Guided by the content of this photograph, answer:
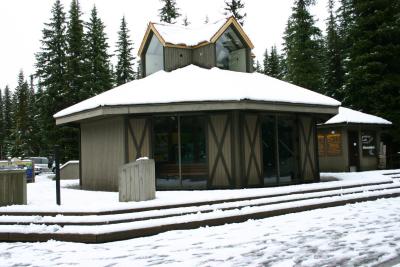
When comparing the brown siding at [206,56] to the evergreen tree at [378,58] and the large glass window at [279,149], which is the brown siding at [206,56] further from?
the evergreen tree at [378,58]

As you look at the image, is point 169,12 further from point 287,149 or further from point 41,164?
point 287,149

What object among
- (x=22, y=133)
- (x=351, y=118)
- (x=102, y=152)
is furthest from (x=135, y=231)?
(x=22, y=133)

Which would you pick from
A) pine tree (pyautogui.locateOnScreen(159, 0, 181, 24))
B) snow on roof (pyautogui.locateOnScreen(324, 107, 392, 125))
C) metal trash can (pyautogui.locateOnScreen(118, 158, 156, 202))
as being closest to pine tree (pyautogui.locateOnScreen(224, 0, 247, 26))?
pine tree (pyautogui.locateOnScreen(159, 0, 181, 24))

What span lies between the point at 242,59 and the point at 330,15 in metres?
35.0

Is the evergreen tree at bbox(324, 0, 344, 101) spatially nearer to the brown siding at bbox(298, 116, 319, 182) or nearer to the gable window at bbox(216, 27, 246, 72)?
the gable window at bbox(216, 27, 246, 72)

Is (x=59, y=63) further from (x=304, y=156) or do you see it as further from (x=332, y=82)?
(x=304, y=156)

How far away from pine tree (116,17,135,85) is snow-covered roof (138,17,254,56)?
2603 cm

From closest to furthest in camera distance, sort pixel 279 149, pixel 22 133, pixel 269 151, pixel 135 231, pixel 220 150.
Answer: pixel 135 231 → pixel 220 150 → pixel 269 151 → pixel 279 149 → pixel 22 133

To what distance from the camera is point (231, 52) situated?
18859mm

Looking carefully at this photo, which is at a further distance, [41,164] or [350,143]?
[41,164]

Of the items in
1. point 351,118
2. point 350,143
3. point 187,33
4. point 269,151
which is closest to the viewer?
point 269,151

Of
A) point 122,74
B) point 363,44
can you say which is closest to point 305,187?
point 363,44

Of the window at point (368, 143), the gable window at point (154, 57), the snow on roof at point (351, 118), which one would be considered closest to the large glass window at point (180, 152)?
the gable window at point (154, 57)

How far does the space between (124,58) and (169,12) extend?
760cm
